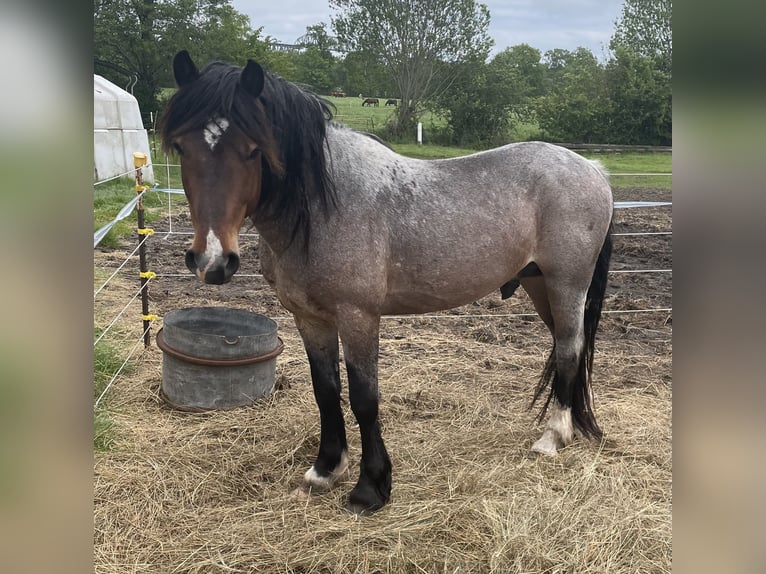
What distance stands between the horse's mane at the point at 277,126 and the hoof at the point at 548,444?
5.45 feet

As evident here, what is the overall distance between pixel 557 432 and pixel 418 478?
0.81 meters

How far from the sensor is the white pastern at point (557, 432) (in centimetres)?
306

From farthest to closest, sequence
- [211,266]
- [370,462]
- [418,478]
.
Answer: [418,478] → [370,462] → [211,266]

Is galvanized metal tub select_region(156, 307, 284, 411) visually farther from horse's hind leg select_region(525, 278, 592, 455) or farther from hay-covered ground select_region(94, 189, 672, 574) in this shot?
horse's hind leg select_region(525, 278, 592, 455)

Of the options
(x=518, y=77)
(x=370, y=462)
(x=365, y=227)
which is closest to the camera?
(x=365, y=227)

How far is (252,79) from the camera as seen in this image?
1.93 metres

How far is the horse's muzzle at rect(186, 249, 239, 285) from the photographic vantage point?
71.4 inches

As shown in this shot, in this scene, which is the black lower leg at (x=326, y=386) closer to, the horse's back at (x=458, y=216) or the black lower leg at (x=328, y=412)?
the black lower leg at (x=328, y=412)

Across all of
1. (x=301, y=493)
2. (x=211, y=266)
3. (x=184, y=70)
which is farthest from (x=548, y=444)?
(x=184, y=70)

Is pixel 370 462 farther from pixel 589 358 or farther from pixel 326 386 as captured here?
pixel 589 358

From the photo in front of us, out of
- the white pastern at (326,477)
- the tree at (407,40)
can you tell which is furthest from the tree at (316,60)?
the white pastern at (326,477)

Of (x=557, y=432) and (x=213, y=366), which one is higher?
(x=213, y=366)
